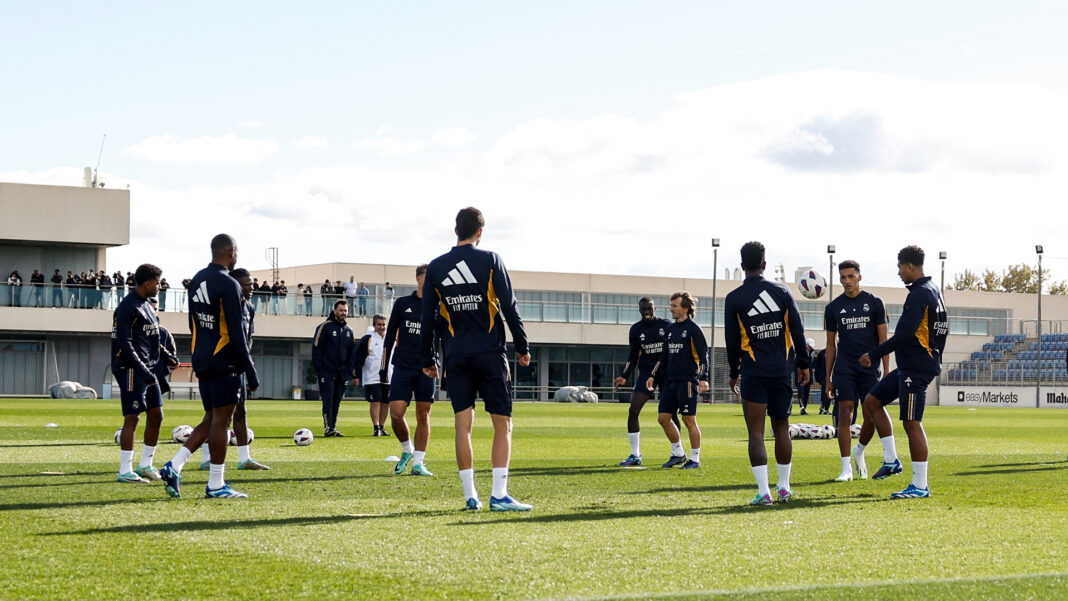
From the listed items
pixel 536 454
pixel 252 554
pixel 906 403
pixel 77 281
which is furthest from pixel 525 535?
pixel 77 281

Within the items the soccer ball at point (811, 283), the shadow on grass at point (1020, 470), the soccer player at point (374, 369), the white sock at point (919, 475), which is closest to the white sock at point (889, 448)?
the shadow on grass at point (1020, 470)

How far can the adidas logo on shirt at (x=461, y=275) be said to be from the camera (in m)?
9.05

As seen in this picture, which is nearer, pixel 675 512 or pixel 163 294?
pixel 675 512

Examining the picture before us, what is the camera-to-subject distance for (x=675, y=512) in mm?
9266

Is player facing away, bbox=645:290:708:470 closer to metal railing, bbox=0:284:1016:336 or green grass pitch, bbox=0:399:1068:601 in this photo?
green grass pitch, bbox=0:399:1068:601

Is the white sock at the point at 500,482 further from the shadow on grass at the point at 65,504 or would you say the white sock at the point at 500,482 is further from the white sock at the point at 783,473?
the shadow on grass at the point at 65,504

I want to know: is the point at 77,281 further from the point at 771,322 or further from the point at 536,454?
the point at 771,322

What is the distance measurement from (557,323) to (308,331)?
1427 cm

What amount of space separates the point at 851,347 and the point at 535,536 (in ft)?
19.9

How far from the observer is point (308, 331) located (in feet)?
177

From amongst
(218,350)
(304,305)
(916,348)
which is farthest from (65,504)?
(304,305)

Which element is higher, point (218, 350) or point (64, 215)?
point (64, 215)

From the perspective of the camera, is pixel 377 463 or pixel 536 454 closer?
pixel 377 463

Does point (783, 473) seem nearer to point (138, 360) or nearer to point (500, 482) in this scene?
point (500, 482)
